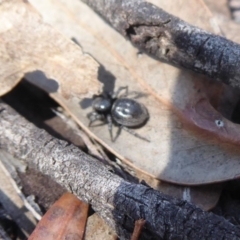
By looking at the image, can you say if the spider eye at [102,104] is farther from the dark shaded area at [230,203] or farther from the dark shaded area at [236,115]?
the dark shaded area at [230,203]

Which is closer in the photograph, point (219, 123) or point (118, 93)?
point (219, 123)

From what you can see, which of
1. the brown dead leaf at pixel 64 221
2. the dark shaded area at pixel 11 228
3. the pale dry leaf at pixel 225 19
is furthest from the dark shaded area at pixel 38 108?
the pale dry leaf at pixel 225 19

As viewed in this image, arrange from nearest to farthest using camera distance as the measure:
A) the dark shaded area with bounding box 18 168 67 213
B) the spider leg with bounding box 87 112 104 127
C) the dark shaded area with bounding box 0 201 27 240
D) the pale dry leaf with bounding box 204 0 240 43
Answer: the dark shaded area with bounding box 0 201 27 240 < the dark shaded area with bounding box 18 168 67 213 < the spider leg with bounding box 87 112 104 127 < the pale dry leaf with bounding box 204 0 240 43

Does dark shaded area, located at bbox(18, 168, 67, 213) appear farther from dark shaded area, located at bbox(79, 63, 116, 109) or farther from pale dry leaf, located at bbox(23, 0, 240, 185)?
dark shaded area, located at bbox(79, 63, 116, 109)

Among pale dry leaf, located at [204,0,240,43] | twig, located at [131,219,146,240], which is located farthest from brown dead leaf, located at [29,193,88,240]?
pale dry leaf, located at [204,0,240,43]

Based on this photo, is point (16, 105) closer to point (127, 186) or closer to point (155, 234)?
point (127, 186)

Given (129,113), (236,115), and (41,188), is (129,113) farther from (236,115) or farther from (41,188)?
(41,188)

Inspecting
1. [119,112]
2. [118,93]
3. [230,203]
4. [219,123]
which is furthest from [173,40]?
[230,203]
